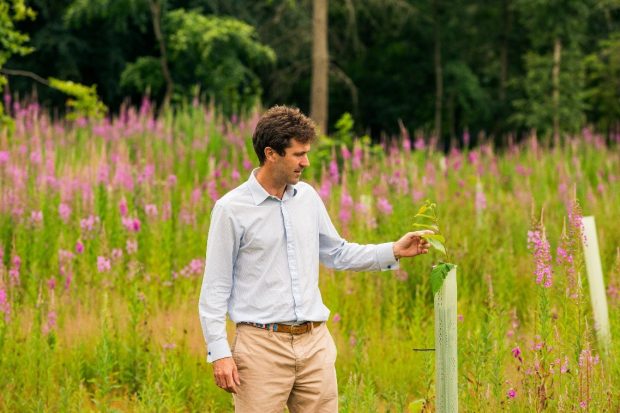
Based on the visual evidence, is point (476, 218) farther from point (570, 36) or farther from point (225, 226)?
point (570, 36)

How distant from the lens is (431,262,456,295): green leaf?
11.4ft

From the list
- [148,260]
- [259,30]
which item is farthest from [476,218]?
[259,30]

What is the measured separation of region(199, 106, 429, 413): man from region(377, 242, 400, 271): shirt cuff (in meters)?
0.16

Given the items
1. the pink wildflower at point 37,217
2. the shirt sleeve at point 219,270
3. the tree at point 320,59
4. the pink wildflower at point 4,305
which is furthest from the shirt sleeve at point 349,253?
the tree at point 320,59

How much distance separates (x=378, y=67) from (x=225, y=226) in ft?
93.7

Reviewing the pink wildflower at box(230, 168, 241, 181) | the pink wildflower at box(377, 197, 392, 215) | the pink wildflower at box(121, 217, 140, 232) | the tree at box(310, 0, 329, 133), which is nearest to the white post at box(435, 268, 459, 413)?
the pink wildflower at box(121, 217, 140, 232)

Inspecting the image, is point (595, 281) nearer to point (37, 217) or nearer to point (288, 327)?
point (288, 327)

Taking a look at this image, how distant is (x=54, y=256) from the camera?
7.59 meters

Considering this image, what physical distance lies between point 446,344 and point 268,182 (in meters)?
0.93

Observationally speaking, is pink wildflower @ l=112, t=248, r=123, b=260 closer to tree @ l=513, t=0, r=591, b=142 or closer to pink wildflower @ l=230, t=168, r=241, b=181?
pink wildflower @ l=230, t=168, r=241, b=181

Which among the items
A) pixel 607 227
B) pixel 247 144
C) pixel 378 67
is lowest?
pixel 607 227

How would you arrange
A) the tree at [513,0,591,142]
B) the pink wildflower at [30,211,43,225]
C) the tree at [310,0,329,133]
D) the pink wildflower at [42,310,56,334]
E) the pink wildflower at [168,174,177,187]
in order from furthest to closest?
the tree at [513,0,591,142] → the tree at [310,0,329,133] → the pink wildflower at [168,174,177,187] → the pink wildflower at [30,211,43,225] → the pink wildflower at [42,310,56,334]

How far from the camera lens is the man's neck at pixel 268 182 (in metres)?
3.68

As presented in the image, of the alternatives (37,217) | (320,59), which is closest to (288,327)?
(37,217)
